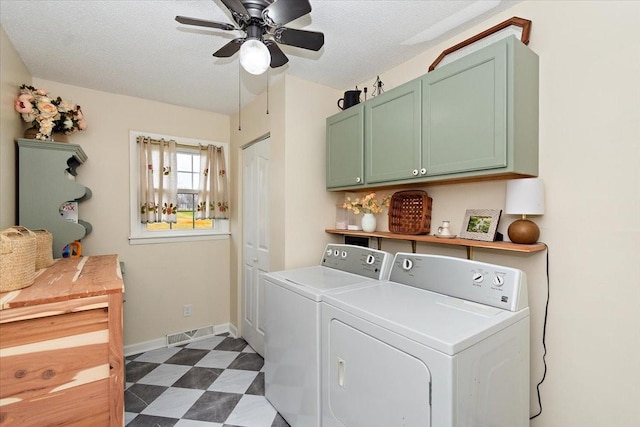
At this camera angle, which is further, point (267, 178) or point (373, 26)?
point (267, 178)

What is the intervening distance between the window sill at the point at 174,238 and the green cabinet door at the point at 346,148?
1.58 metres

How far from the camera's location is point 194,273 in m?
3.18

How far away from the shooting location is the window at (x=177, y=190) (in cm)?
286

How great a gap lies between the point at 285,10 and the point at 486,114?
1.05 m

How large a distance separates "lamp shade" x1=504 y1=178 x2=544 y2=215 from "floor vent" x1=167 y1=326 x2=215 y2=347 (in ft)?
10.2

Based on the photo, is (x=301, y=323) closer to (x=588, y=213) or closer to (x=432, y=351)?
(x=432, y=351)

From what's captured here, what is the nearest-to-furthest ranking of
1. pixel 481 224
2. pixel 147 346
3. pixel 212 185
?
pixel 481 224, pixel 147 346, pixel 212 185

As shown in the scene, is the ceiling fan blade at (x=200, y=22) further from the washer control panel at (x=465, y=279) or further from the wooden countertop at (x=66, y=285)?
the washer control panel at (x=465, y=279)

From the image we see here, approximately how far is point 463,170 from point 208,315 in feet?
9.80

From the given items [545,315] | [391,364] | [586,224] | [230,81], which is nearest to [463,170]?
[586,224]

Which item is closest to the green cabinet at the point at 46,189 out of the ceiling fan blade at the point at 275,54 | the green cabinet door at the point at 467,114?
the ceiling fan blade at the point at 275,54

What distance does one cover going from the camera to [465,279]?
1.47 metres

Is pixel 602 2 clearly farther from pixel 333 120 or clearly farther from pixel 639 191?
pixel 333 120

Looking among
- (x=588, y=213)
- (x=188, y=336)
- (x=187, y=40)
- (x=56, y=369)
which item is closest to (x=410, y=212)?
(x=588, y=213)
